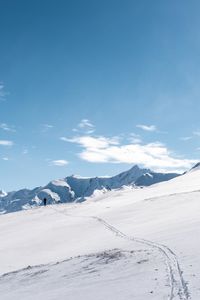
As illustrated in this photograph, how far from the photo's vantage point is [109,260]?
937 inches

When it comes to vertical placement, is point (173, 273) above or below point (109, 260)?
below

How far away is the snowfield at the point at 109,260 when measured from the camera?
17391 millimetres

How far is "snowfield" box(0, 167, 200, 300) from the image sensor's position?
685 inches

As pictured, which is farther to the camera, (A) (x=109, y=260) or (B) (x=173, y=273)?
(A) (x=109, y=260)

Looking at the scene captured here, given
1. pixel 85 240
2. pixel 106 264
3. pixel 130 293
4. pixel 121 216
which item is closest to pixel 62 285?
pixel 106 264

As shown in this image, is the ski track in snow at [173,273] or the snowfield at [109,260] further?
the snowfield at [109,260]

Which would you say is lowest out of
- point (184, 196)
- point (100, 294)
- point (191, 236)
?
point (100, 294)

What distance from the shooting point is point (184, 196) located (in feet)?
185

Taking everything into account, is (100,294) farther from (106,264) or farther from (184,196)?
(184,196)

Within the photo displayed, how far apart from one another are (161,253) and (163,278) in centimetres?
534

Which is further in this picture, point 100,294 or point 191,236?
point 191,236

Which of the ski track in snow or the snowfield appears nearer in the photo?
the ski track in snow

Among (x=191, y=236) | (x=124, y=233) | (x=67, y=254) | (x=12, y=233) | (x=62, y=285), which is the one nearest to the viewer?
(x=62, y=285)

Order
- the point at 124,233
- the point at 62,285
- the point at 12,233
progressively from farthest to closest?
1. the point at 12,233
2. the point at 124,233
3. the point at 62,285
